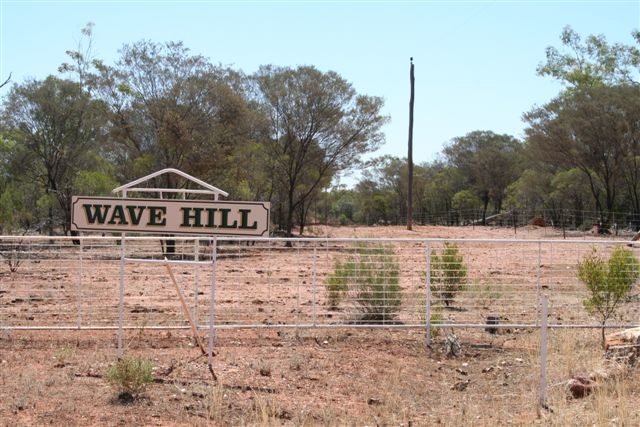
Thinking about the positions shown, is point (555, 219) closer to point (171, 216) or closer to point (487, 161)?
point (487, 161)

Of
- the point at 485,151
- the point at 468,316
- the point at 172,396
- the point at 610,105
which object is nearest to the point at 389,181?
the point at 485,151

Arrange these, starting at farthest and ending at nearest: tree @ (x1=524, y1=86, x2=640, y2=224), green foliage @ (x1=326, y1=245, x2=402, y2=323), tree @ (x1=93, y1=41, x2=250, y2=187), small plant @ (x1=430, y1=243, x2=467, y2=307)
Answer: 1. tree @ (x1=524, y1=86, x2=640, y2=224)
2. tree @ (x1=93, y1=41, x2=250, y2=187)
3. small plant @ (x1=430, y1=243, x2=467, y2=307)
4. green foliage @ (x1=326, y1=245, x2=402, y2=323)

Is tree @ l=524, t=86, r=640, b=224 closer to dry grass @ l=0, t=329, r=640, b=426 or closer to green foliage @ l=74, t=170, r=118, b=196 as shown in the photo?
green foliage @ l=74, t=170, r=118, b=196

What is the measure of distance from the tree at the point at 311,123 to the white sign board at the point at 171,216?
25.3 meters

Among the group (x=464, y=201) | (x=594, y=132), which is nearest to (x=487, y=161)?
(x=464, y=201)

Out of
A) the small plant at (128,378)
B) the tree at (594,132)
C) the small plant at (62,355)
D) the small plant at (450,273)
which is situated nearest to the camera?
the small plant at (128,378)

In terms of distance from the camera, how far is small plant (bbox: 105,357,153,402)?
7227 mm

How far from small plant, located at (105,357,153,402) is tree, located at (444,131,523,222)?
58731mm

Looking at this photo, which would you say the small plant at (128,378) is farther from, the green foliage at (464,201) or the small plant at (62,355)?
the green foliage at (464,201)

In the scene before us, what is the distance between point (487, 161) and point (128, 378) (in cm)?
6266

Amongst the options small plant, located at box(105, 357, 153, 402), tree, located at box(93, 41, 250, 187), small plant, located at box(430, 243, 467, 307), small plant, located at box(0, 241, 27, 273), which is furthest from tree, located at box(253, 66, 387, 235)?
small plant, located at box(105, 357, 153, 402)

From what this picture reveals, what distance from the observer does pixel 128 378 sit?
726cm

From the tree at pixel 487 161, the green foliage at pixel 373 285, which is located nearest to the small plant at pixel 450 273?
the green foliage at pixel 373 285

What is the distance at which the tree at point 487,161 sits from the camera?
6706 centimetres
